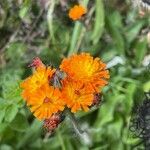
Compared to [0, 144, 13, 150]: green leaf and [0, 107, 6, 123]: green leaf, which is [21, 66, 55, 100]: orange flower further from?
[0, 144, 13, 150]: green leaf

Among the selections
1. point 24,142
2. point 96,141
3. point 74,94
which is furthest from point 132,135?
point 74,94

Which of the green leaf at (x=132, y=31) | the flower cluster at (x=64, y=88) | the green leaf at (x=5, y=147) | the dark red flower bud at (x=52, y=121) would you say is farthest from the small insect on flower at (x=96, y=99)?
the green leaf at (x=132, y=31)

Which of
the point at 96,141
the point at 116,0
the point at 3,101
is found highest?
the point at 3,101

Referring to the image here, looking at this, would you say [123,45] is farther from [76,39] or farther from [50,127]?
[50,127]

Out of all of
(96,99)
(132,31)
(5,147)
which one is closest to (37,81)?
(96,99)

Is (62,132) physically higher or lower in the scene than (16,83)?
lower

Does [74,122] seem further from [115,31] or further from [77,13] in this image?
[115,31]

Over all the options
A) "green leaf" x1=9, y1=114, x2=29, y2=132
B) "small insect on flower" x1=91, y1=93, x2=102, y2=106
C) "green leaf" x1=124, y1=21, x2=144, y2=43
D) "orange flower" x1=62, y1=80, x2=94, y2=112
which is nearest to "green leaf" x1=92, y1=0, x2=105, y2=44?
"green leaf" x1=124, y1=21, x2=144, y2=43
